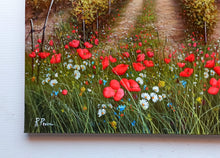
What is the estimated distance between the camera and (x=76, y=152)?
4.07ft

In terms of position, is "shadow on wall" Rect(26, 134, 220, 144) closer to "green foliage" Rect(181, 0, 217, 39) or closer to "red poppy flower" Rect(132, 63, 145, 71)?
"red poppy flower" Rect(132, 63, 145, 71)

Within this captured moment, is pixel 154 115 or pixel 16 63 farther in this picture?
pixel 16 63

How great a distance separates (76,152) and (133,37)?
2.67ft

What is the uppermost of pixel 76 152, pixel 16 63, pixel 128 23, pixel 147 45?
pixel 128 23

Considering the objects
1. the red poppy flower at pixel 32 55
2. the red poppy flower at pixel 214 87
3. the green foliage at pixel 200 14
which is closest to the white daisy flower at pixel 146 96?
the red poppy flower at pixel 214 87

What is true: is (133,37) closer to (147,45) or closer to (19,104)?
(147,45)

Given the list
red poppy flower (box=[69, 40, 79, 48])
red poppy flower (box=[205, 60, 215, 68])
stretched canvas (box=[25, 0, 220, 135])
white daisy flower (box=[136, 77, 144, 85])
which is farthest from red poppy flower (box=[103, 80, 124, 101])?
red poppy flower (box=[205, 60, 215, 68])

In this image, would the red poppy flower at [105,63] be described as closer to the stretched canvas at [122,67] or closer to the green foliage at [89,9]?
the stretched canvas at [122,67]

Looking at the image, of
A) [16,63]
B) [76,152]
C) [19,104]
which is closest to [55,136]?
[76,152]

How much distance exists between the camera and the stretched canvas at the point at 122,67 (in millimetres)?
1172

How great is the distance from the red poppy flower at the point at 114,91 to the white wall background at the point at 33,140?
0.85 feet

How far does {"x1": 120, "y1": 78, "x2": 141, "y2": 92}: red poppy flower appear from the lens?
1.19m

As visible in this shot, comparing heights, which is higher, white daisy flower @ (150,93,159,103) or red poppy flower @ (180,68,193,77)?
red poppy flower @ (180,68,193,77)

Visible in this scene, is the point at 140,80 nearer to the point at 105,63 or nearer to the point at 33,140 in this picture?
the point at 105,63
